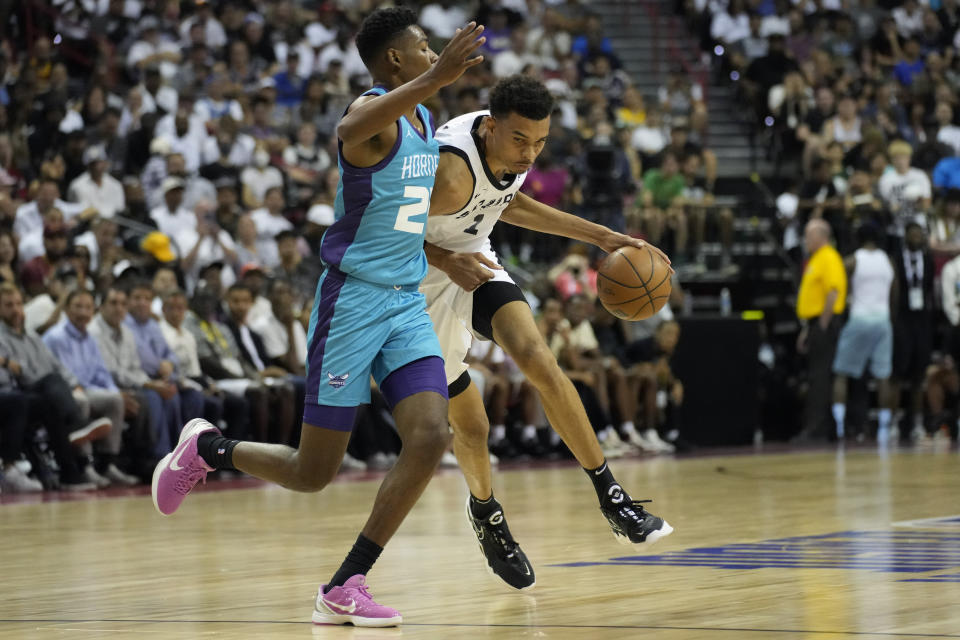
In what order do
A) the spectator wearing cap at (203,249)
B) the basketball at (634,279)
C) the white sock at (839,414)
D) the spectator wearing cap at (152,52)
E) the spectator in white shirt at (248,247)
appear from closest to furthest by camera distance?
the basketball at (634,279), the spectator wearing cap at (203,249), the spectator in white shirt at (248,247), the white sock at (839,414), the spectator wearing cap at (152,52)

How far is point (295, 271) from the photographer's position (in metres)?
13.1

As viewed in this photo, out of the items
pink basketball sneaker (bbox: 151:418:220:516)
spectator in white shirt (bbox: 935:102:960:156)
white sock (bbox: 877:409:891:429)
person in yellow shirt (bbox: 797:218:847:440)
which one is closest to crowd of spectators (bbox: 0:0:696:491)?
person in yellow shirt (bbox: 797:218:847:440)

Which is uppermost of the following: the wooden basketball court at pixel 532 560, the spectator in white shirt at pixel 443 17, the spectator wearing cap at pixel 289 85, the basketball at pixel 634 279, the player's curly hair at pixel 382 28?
the spectator in white shirt at pixel 443 17

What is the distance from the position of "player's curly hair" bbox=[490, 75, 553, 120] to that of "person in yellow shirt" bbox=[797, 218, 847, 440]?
10.3m

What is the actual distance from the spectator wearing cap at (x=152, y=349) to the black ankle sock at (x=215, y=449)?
5878 mm

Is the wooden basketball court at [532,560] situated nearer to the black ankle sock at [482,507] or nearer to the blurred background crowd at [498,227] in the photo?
the black ankle sock at [482,507]

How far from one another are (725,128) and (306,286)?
8653 mm

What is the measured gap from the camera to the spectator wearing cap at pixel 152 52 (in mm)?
16172

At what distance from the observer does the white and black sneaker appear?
5.28 m

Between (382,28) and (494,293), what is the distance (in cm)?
119

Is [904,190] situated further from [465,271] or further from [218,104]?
[465,271]

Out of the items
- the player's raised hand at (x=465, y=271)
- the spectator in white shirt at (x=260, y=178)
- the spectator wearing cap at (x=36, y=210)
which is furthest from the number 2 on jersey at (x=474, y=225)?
the spectator in white shirt at (x=260, y=178)

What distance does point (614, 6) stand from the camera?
21.8 meters

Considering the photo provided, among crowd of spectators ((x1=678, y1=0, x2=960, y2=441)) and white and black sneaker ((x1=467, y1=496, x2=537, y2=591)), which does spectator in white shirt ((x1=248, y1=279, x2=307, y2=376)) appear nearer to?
crowd of spectators ((x1=678, y1=0, x2=960, y2=441))
